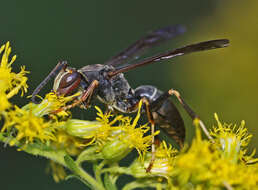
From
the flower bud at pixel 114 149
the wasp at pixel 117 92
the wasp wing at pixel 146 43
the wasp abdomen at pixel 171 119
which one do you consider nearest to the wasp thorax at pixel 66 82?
the wasp at pixel 117 92

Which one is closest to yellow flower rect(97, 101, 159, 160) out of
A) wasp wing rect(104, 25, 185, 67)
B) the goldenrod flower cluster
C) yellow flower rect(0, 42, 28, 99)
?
the goldenrod flower cluster

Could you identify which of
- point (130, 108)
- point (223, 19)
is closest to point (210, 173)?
point (130, 108)

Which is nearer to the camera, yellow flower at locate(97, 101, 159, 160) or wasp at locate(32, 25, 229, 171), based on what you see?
yellow flower at locate(97, 101, 159, 160)

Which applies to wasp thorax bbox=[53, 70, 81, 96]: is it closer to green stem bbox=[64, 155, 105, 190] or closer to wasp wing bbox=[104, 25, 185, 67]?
green stem bbox=[64, 155, 105, 190]

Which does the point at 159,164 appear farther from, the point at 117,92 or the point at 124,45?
the point at 124,45

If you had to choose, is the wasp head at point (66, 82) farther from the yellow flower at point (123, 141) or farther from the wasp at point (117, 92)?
the yellow flower at point (123, 141)

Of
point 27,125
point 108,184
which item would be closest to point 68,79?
point 27,125

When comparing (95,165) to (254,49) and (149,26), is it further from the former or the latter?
(149,26)
